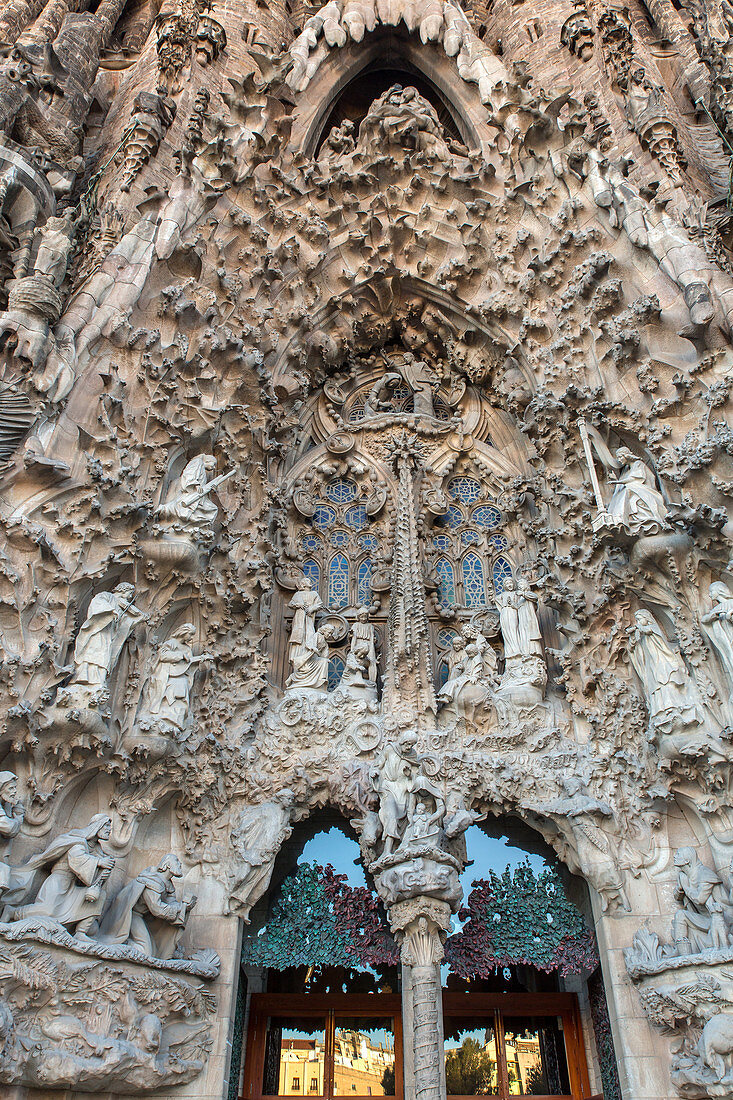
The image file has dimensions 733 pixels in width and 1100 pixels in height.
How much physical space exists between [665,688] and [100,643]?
177 inches

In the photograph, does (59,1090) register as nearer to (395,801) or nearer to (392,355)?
(395,801)

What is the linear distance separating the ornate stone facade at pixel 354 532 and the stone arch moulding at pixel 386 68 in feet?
0.29

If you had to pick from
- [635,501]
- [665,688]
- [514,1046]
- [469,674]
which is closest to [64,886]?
[469,674]

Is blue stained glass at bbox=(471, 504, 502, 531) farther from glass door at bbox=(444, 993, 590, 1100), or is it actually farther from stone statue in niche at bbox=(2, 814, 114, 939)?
stone statue in niche at bbox=(2, 814, 114, 939)

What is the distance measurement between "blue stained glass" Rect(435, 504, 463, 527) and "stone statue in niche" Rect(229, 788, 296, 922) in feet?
11.6

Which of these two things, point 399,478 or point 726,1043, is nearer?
point 726,1043

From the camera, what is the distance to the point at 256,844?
6516mm

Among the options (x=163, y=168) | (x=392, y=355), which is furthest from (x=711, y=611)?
(x=163, y=168)

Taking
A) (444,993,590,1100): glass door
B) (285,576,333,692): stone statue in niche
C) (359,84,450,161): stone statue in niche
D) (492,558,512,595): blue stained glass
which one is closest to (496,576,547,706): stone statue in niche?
(492,558,512,595): blue stained glass

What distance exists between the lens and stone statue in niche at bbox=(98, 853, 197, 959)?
563 centimetres

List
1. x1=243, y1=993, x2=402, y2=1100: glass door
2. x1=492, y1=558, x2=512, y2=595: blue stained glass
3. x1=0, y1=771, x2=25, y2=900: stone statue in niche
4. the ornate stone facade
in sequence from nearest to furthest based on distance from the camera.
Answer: x1=0, y1=771, x2=25, y2=900: stone statue in niche, the ornate stone facade, x1=243, y1=993, x2=402, y2=1100: glass door, x1=492, y1=558, x2=512, y2=595: blue stained glass

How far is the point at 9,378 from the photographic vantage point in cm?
635

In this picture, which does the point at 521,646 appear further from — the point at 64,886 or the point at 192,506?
the point at 64,886

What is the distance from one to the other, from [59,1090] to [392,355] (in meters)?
8.18
